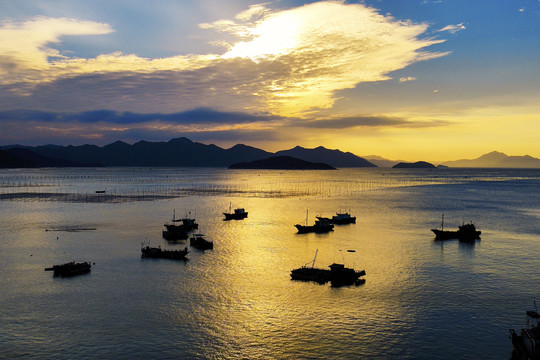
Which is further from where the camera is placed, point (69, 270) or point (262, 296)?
point (69, 270)

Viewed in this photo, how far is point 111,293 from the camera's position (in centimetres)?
5122

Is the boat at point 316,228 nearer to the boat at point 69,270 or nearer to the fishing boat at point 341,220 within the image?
the fishing boat at point 341,220

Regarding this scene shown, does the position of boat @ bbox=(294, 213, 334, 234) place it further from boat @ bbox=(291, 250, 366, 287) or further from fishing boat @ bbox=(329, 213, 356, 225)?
boat @ bbox=(291, 250, 366, 287)

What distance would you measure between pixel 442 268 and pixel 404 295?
17675 millimetres

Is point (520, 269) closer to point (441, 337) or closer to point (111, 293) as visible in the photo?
point (441, 337)

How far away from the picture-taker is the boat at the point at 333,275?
5566 cm

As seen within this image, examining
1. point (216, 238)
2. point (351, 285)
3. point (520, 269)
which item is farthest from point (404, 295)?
point (216, 238)

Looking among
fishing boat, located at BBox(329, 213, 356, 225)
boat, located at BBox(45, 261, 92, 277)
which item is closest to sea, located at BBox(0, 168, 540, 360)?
boat, located at BBox(45, 261, 92, 277)

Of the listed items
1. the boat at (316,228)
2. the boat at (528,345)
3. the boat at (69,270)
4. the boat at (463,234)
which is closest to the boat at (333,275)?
the boat at (528,345)

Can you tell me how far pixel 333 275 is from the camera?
5653 centimetres

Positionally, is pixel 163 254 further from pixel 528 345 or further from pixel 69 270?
pixel 528 345

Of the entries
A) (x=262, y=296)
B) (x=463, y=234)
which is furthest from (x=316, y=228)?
(x=262, y=296)

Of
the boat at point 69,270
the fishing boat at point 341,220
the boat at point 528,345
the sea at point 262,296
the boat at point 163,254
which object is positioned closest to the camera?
the boat at point 528,345

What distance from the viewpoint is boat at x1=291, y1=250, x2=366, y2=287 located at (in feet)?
183
